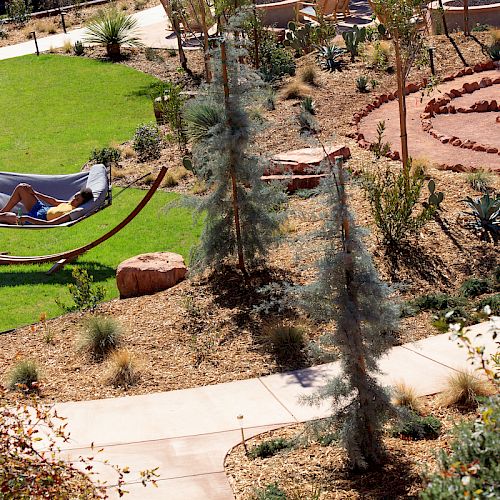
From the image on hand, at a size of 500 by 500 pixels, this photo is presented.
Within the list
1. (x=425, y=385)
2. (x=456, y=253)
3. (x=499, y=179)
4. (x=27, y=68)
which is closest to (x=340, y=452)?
(x=425, y=385)

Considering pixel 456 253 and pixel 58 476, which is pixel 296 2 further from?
pixel 58 476

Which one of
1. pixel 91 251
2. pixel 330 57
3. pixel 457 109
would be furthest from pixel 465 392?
pixel 330 57

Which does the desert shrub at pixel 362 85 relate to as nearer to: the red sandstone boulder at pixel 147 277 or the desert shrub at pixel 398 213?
the desert shrub at pixel 398 213

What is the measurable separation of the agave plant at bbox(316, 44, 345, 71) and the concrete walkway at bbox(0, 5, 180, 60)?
254 inches

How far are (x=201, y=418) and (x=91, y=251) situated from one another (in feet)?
20.8

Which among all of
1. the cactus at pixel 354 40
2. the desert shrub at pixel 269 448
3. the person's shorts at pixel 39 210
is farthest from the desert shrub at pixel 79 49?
the desert shrub at pixel 269 448

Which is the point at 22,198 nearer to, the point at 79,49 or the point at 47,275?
the point at 47,275

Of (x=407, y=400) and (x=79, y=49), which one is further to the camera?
(x=79, y=49)

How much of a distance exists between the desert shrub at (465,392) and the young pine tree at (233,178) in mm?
3824

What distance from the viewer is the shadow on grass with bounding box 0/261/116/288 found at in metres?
13.7

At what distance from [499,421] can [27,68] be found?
2453 cm

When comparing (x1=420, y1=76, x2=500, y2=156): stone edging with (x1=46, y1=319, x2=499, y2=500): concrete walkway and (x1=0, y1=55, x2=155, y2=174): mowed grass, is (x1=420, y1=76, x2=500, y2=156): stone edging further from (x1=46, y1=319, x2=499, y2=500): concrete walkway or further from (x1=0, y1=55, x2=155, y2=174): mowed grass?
(x1=46, y1=319, x2=499, y2=500): concrete walkway

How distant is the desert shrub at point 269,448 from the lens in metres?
8.14

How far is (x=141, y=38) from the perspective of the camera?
29.1m
